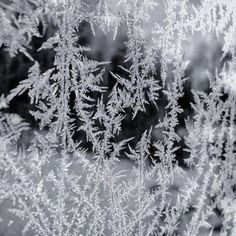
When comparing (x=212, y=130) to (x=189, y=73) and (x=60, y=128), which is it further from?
(x=60, y=128)

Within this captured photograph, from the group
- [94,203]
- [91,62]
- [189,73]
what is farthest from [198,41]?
[94,203]

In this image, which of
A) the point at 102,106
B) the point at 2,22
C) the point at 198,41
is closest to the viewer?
the point at 2,22

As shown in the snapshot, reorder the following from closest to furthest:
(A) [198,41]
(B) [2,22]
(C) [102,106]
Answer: (B) [2,22] → (C) [102,106] → (A) [198,41]

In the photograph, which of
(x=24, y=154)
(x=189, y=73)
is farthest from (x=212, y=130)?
(x=24, y=154)

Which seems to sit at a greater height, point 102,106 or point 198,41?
point 198,41

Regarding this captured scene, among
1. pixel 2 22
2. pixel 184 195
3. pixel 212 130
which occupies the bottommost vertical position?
pixel 184 195

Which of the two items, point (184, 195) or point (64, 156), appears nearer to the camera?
point (64, 156)

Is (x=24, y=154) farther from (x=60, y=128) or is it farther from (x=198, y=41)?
(x=198, y=41)
